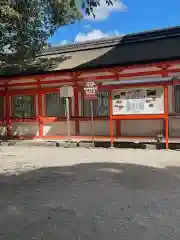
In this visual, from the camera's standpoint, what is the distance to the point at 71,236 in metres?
4.05

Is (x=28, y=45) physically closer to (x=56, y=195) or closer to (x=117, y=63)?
(x=117, y=63)

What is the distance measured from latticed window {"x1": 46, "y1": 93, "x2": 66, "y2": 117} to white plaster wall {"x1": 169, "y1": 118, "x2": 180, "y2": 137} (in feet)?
15.7

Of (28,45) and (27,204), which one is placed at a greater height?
(28,45)

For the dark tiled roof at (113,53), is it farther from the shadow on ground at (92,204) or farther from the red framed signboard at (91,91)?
the shadow on ground at (92,204)

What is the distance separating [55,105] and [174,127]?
17.8ft

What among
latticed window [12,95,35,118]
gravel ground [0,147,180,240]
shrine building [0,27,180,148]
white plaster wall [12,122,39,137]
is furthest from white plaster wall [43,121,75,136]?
gravel ground [0,147,180,240]

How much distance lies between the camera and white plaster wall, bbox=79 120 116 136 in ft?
46.7

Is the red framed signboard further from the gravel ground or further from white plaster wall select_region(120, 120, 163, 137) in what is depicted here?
the gravel ground

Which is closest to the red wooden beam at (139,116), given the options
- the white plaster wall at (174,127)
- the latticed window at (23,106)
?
the white plaster wall at (174,127)

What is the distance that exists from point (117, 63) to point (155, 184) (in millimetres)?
7097

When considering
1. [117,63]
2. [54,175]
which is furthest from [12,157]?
[117,63]

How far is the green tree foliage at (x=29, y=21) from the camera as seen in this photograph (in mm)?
10273

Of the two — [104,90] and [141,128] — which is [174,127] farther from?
[104,90]

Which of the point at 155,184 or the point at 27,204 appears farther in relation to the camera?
the point at 155,184
